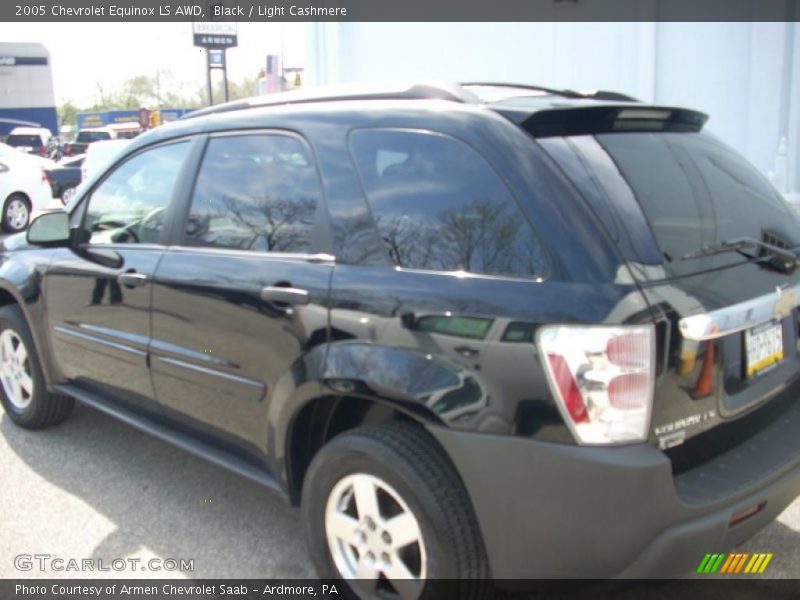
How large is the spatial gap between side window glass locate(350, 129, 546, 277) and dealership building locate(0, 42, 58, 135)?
50017mm

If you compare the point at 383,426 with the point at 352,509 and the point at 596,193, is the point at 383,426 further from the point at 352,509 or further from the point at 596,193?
the point at 596,193

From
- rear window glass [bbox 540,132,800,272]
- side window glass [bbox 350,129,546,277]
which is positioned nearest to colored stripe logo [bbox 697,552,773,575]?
rear window glass [bbox 540,132,800,272]

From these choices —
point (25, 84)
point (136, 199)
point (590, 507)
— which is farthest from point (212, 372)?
point (25, 84)

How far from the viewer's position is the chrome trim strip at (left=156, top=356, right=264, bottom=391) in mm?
2902

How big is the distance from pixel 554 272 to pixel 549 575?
88 centimetres

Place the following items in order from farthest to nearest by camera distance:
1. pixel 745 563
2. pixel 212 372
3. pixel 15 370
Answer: pixel 15 370 < pixel 212 372 < pixel 745 563

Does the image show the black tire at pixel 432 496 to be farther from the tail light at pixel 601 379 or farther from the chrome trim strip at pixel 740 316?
the chrome trim strip at pixel 740 316

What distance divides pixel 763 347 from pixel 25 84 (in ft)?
172

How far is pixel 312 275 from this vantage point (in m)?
2.69

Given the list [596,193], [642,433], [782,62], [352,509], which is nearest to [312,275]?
[352,509]

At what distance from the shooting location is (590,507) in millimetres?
2092

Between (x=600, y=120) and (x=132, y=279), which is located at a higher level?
(x=600, y=120)

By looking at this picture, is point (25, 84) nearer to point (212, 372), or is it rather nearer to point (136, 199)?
point (136, 199)

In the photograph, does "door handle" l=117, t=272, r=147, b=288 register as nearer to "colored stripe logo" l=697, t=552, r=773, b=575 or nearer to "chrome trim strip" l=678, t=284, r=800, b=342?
"chrome trim strip" l=678, t=284, r=800, b=342
